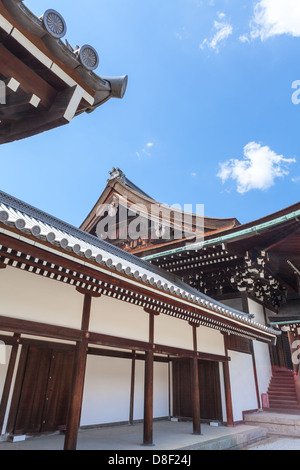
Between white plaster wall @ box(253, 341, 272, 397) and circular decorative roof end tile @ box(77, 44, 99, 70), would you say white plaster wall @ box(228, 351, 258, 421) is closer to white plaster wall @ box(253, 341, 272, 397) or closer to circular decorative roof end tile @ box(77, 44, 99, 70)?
white plaster wall @ box(253, 341, 272, 397)

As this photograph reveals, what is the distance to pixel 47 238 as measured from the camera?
11.9ft

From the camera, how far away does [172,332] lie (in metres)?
7.14

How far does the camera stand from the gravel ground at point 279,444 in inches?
266

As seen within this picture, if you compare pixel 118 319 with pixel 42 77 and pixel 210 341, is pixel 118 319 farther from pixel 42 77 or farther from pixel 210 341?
pixel 42 77

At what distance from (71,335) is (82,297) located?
663 millimetres

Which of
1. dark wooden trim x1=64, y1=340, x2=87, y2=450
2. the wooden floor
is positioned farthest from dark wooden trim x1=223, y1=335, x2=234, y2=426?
dark wooden trim x1=64, y1=340, x2=87, y2=450

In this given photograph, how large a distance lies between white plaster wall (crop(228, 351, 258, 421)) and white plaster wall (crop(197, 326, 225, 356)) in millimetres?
603

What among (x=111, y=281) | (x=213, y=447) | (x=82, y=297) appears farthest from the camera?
(x=213, y=447)

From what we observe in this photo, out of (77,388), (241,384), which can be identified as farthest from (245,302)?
(77,388)

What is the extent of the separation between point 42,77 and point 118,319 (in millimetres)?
4115

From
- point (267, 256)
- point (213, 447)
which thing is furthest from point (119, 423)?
point (267, 256)

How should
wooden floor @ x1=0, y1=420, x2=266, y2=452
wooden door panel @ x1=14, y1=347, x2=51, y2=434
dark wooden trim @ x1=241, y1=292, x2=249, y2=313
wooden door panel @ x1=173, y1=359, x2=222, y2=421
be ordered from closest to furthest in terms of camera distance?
wooden floor @ x1=0, y1=420, x2=266, y2=452 < wooden door panel @ x1=14, y1=347, x2=51, y2=434 < wooden door panel @ x1=173, y1=359, x2=222, y2=421 < dark wooden trim @ x1=241, y1=292, x2=249, y2=313

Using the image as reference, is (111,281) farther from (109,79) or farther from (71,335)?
(109,79)

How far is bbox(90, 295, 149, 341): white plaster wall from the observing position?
5.40 meters
